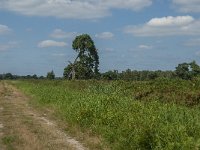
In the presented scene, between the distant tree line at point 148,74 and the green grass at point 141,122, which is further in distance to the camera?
the distant tree line at point 148,74

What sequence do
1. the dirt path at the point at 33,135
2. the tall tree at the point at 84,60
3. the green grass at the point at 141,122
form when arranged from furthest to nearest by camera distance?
the tall tree at the point at 84,60
the dirt path at the point at 33,135
the green grass at the point at 141,122

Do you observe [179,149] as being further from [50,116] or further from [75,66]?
[75,66]

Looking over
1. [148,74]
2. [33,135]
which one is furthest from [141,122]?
[148,74]

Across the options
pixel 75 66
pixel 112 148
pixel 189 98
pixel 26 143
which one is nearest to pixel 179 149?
pixel 112 148

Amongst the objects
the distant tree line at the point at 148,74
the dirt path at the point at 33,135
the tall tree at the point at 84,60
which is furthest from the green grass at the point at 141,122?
the tall tree at the point at 84,60

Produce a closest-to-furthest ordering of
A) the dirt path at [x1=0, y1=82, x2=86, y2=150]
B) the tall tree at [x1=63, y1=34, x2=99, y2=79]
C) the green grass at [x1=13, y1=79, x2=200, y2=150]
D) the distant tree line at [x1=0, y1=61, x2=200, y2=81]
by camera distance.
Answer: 1. the green grass at [x1=13, y1=79, x2=200, y2=150]
2. the dirt path at [x1=0, y1=82, x2=86, y2=150]
3. the distant tree line at [x1=0, y1=61, x2=200, y2=81]
4. the tall tree at [x1=63, y1=34, x2=99, y2=79]

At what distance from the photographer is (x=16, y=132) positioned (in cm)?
1625

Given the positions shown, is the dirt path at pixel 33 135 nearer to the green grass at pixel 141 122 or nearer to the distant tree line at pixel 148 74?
the green grass at pixel 141 122

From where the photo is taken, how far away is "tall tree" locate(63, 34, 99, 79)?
77.4 meters

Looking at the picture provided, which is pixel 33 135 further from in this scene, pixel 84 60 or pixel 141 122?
pixel 84 60

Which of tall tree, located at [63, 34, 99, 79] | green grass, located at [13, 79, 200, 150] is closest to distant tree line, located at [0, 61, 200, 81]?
tall tree, located at [63, 34, 99, 79]

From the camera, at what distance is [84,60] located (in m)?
78.0

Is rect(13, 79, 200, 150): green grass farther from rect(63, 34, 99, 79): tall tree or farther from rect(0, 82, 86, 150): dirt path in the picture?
rect(63, 34, 99, 79): tall tree

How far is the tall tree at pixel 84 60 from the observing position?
77.4 meters
